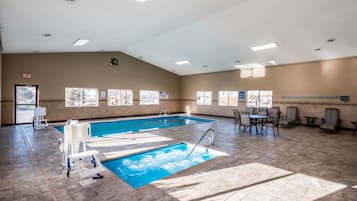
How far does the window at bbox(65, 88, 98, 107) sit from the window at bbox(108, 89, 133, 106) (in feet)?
2.91

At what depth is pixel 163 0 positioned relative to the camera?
461 centimetres

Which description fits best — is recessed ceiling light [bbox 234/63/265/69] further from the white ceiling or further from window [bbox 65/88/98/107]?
window [bbox 65/88/98/107]

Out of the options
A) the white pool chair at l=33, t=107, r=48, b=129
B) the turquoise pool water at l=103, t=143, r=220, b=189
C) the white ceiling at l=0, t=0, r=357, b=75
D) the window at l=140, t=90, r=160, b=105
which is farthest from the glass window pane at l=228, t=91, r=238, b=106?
the white pool chair at l=33, t=107, r=48, b=129

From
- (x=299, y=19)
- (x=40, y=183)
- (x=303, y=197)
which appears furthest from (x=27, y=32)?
(x=299, y=19)

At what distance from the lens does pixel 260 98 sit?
1101 centimetres

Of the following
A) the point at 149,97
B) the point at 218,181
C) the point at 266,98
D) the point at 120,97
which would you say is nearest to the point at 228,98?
the point at 266,98

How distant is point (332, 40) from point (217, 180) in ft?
22.5

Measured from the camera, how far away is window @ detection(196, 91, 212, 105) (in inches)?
540

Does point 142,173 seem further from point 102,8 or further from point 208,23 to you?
point 208,23

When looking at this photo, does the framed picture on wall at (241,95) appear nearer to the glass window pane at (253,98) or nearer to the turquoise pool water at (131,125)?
the glass window pane at (253,98)

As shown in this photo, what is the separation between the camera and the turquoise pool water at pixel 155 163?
3862 mm

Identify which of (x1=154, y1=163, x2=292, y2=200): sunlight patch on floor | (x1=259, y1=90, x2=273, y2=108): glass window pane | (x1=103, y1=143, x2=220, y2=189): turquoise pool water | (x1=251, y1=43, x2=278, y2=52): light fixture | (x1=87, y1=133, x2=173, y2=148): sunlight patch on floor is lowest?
(x1=103, y1=143, x2=220, y2=189): turquoise pool water

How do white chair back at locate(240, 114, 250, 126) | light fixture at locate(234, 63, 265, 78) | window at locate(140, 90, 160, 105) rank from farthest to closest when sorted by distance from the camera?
window at locate(140, 90, 160, 105), light fixture at locate(234, 63, 265, 78), white chair back at locate(240, 114, 250, 126)

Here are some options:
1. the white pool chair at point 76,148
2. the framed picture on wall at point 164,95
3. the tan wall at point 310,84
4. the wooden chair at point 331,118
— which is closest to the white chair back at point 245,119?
the wooden chair at point 331,118
